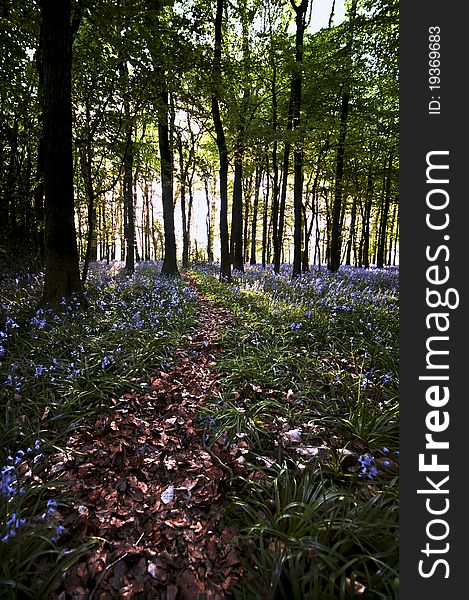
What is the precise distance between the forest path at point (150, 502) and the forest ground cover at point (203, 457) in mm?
13

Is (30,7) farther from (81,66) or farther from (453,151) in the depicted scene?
(453,151)

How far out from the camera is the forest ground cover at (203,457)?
1.90m

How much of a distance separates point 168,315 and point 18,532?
5.21 metres

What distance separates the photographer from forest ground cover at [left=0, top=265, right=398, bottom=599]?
1896mm

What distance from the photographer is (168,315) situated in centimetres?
701

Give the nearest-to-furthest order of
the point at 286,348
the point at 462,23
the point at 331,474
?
the point at 462,23, the point at 331,474, the point at 286,348

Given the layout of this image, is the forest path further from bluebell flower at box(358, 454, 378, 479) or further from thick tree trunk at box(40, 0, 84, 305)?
thick tree trunk at box(40, 0, 84, 305)

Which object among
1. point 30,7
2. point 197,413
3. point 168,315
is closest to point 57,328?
point 168,315

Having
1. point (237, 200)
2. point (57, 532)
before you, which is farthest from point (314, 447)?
point (237, 200)

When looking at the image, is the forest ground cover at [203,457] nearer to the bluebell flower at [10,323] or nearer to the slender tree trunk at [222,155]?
the bluebell flower at [10,323]

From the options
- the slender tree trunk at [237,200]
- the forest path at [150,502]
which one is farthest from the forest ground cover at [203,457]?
the slender tree trunk at [237,200]
